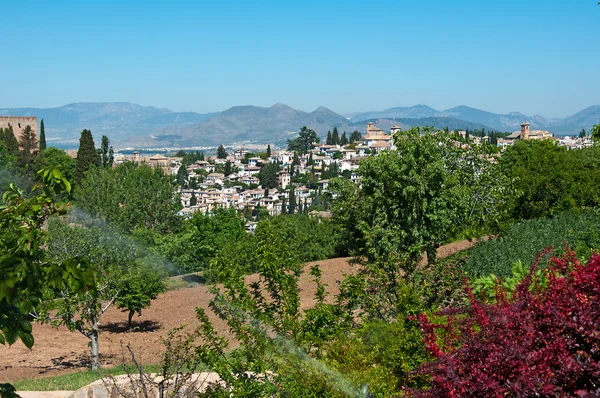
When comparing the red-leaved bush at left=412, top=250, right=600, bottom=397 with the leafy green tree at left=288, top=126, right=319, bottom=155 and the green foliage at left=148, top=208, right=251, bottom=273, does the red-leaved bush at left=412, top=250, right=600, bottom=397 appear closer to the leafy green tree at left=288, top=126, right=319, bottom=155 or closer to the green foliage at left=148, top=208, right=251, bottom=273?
the green foliage at left=148, top=208, right=251, bottom=273

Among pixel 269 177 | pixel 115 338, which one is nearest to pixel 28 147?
pixel 115 338

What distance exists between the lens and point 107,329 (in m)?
15.1

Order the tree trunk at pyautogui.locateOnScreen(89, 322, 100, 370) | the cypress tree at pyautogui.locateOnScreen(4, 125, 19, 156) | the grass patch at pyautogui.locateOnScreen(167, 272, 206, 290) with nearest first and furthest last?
the tree trunk at pyautogui.locateOnScreen(89, 322, 100, 370), the grass patch at pyautogui.locateOnScreen(167, 272, 206, 290), the cypress tree at pyautogui.locateOnScreen(4, 125, 19, 156)

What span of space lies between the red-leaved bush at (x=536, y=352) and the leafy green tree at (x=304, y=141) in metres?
141

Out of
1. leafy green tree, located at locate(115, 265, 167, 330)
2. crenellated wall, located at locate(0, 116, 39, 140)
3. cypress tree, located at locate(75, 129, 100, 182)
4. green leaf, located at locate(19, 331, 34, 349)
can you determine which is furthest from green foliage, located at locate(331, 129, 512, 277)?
crenellated wall, located at locate(0, 116, 39, 140)

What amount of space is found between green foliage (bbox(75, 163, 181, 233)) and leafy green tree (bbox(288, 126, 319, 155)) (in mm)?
113213

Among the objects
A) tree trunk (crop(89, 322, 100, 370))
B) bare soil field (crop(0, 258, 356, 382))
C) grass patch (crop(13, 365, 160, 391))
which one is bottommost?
bare soil field (crop(0, 258, 356, 382))

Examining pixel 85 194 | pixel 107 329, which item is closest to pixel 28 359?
pixel 107 329

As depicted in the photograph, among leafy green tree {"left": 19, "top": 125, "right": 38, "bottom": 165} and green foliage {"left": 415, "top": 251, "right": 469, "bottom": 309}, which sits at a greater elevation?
leafy green tree {"left": 19, "top": 125, "right": 38, "bottom": 165}

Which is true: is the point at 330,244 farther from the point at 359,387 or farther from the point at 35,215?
the point at 35,215

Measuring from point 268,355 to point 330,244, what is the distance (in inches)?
819

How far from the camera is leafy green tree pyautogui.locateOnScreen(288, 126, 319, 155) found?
146125 millimetres

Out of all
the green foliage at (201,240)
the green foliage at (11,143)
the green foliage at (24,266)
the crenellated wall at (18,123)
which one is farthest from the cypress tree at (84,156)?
the green foliage at (24,266)

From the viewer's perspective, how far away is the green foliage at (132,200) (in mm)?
29547
